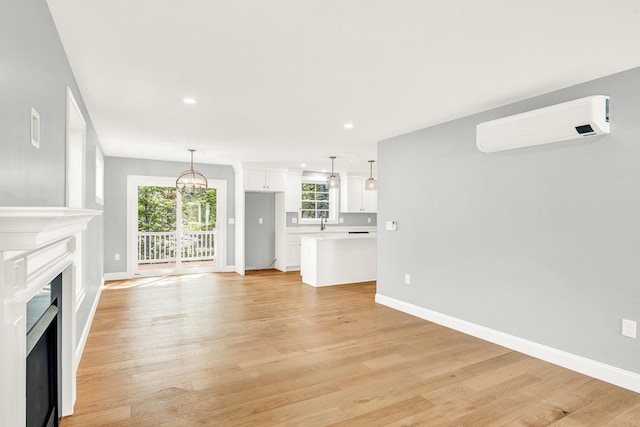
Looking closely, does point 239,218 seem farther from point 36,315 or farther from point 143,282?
point 36,315

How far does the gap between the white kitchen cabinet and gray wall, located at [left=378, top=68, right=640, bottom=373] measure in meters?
3.81

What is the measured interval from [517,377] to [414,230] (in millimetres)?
2089

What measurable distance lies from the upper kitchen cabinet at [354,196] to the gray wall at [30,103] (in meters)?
6.74

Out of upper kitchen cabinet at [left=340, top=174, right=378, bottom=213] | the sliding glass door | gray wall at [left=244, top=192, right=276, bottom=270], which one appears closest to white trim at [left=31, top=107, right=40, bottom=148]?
the sliding glass door

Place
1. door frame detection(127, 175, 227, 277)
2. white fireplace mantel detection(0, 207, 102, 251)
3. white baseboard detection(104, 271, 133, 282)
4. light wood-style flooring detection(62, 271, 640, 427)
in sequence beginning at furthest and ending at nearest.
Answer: door frame detection(127, 175, 227, 277) < white baseboard detection(104, 271, 133, 282) < light wood-style flooring detection(62, 271, 640, 427) < white fireplace mantel detection(0, 207, 102, 251)

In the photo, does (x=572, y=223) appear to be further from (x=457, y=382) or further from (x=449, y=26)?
(x=449, y=26)

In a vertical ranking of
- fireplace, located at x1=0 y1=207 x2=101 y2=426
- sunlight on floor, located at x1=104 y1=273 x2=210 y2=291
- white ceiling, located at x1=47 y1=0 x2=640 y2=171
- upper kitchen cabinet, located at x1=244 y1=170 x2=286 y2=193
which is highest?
white ceiling, located at x1=47 y1=0 x2=640 y2=171

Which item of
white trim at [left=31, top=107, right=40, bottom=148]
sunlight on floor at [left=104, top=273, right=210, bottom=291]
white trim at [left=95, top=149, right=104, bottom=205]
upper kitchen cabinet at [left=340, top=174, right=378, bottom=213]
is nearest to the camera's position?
white trim at [left=31, top=107, right=40, bottom=148]

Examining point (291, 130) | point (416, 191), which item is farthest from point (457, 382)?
point (291, 130)

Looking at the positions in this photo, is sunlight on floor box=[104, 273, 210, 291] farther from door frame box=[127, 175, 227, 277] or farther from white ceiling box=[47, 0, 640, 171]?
white ceiling box=[47, 0, 640, 171]

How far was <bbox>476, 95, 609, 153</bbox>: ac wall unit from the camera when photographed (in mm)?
2752

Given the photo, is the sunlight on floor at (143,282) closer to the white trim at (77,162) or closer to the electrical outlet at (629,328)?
the white trim at (77,162)

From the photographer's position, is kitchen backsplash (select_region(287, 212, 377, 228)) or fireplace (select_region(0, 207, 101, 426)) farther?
kitchen backsplash (select_region(287, 212, 377, 228))

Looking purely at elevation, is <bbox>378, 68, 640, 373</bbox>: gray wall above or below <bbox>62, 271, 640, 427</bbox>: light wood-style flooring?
above
